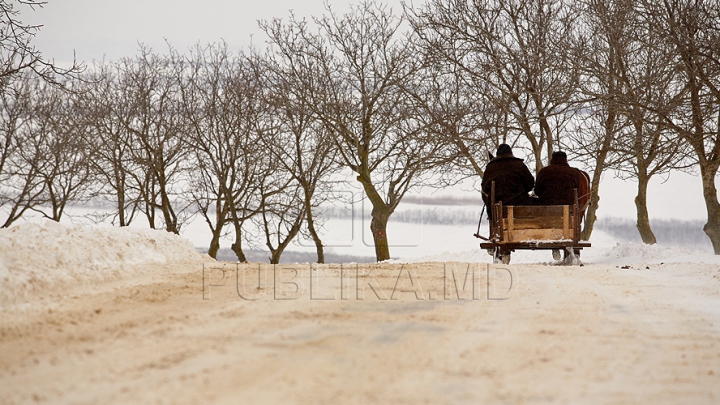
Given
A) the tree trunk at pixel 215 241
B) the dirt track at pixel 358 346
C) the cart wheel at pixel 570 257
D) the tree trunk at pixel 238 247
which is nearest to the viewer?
the dirt track at pixel 358 346

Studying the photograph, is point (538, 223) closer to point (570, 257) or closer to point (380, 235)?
point (570, 257)

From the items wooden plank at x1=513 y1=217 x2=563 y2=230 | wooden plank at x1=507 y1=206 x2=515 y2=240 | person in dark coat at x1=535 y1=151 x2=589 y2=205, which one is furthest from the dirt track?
person in dark coat at x1=535 y1=151 x2=589 y2=205

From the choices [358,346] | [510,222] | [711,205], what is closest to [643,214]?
[711,205]

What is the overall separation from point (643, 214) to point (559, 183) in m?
11.2

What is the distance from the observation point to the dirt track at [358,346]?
3.33 metres

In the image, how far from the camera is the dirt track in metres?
3.33

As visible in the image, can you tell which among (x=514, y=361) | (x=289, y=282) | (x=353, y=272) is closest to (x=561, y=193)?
(x=353, y=272)

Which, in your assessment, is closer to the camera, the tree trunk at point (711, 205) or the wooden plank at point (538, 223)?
the wooden plank at point (538, 223)

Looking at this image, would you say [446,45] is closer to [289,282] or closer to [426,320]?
[289,282]

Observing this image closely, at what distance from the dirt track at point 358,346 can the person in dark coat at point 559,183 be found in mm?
6072

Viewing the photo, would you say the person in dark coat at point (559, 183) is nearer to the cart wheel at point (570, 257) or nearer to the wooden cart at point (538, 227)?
the wooden cart at point (538, 227)

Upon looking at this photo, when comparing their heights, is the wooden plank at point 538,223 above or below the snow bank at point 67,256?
above

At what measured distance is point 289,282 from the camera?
7.53m

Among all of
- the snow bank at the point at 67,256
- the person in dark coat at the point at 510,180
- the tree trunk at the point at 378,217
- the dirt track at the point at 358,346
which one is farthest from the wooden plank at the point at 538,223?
the tree trunk at the point at 378,217
